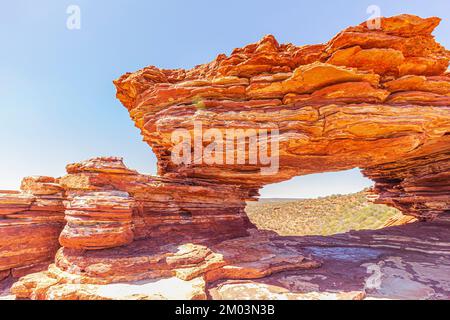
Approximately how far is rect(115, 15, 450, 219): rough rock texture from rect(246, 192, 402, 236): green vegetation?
92.3 feet

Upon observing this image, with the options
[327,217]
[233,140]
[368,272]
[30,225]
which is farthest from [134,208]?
[327,217]

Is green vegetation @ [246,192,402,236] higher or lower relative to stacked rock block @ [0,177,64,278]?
lower

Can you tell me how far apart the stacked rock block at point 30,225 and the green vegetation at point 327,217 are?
121 feet

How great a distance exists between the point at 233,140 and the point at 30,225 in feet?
37.0

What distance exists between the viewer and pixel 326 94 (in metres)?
10.7

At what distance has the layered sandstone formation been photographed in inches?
374

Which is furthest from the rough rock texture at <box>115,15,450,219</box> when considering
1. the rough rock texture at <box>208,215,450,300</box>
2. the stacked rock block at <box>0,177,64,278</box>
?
the stacked rock block at <box>0,177,64,278</box>

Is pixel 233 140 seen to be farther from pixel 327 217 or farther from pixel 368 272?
pixel 327 217

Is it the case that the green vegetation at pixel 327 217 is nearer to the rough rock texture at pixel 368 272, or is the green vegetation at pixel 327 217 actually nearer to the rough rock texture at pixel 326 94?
the rough rock texture at pixel 368 272

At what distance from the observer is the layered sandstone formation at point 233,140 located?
31.2 feet

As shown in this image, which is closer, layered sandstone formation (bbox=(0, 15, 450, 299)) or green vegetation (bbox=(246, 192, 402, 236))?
layered sandstone formation (bbox=(0, 15, 450, 299))

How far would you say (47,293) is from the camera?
27.1 feet

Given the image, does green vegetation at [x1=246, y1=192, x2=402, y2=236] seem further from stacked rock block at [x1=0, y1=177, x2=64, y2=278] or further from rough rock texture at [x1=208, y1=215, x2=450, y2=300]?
stacked rock block at [x1=0, y1=177, x2=64, y2=278]
